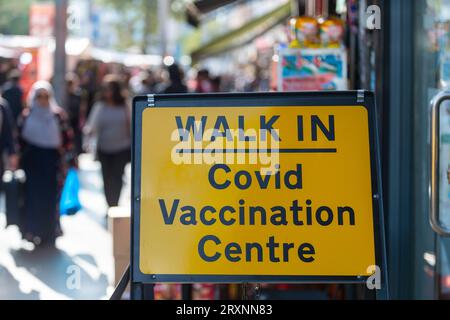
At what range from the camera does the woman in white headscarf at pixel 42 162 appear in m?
9.88

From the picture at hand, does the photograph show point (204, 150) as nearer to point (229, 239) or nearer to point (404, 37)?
point (229, 239)

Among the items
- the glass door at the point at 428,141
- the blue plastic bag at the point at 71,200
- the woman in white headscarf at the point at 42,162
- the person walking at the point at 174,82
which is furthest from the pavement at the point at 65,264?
the glass door at the point at 428,141

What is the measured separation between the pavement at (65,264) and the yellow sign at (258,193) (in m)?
3.08

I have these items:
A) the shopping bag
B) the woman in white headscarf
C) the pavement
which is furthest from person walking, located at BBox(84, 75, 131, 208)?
the shopping bag

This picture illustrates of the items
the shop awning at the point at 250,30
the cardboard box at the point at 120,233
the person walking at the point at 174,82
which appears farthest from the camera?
the shop awning at the point at 250,30

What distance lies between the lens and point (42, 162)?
10039 millimetres

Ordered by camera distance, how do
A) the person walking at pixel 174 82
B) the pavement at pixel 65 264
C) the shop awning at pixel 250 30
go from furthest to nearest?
the shop awning at pixel 250 30, the person walking at pixel 174 82, the pavement at pixel 65 264

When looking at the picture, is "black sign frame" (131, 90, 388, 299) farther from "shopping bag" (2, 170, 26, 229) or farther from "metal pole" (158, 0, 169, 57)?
"metal pole" (158, 0, 169, 57)

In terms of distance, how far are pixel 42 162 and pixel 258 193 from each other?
21.1 feet

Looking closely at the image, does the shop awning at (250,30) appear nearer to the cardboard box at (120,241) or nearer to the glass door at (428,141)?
the cardboard box at (120,241)

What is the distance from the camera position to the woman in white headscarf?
32.4ft

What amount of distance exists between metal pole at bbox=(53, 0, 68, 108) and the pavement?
3142 mm
